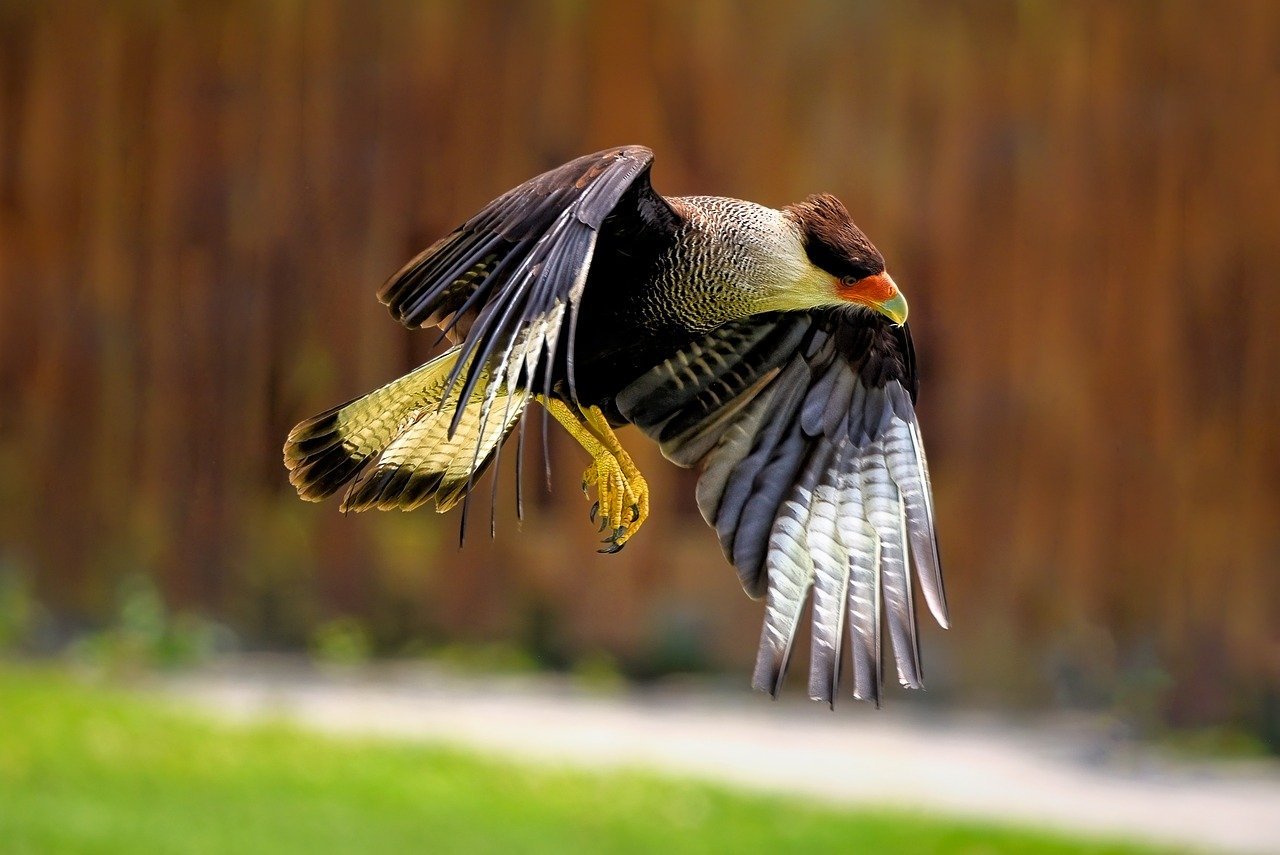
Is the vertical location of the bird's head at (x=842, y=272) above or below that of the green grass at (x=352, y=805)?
above

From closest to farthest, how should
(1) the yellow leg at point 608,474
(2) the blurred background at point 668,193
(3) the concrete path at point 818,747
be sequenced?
(1) the yellow leg at point 608,474 < (3) the concrete path at point 818,747 < (2) the blurred background at point 668,193

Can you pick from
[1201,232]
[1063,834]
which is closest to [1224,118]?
[1201,232]

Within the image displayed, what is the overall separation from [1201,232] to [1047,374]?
78cm

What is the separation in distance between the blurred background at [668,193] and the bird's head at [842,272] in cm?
388

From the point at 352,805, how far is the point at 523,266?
345 cm

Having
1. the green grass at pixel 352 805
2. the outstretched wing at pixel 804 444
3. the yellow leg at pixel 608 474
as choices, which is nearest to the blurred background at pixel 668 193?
the green grass at pixel 352 805

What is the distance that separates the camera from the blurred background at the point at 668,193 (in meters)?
6.53

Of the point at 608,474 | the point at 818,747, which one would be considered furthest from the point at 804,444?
the point at 818,747

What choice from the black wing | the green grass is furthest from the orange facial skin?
the green grass

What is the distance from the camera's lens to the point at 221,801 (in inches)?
212

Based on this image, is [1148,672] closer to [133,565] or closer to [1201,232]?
[1201,232]

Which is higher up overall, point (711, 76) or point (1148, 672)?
point (711, 76)

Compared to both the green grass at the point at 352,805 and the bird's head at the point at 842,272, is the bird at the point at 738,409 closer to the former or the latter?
the bird's head at the point at 842,272

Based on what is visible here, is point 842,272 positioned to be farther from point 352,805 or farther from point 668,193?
point 668,193
